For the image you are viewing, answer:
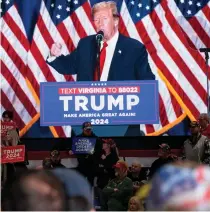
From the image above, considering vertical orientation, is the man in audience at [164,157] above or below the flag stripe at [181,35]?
below

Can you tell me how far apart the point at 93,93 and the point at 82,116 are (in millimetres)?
437

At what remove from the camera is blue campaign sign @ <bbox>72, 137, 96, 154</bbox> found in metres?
10.5

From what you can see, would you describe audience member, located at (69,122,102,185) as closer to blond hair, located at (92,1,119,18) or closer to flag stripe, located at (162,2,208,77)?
flag stripe, located at (162,2,208,77)

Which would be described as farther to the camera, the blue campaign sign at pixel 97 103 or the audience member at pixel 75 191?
the blue campaign sign at pixel 97 103

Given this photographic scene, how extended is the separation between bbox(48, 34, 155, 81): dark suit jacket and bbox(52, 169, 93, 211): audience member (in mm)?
10093

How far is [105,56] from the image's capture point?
1216cm

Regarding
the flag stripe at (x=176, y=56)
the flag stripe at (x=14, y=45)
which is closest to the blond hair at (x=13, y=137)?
the flag stripe at (x=14, y=45)

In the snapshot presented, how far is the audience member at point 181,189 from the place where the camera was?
1.65 meters

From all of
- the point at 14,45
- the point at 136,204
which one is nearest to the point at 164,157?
the point at 136,204

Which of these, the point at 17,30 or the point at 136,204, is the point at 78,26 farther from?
the point at 136,204

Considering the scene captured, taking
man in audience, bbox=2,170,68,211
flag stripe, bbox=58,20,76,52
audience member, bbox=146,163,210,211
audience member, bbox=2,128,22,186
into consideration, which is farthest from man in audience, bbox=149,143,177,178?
audience member, bbox=146,163,210,211

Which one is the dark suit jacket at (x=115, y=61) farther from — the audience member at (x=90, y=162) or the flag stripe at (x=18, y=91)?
the audience member at (x=90, y=162)

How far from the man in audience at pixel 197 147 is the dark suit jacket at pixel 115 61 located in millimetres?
3091

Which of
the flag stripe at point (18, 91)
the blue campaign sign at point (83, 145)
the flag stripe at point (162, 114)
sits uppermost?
the flag stripe at point (18, 91)
